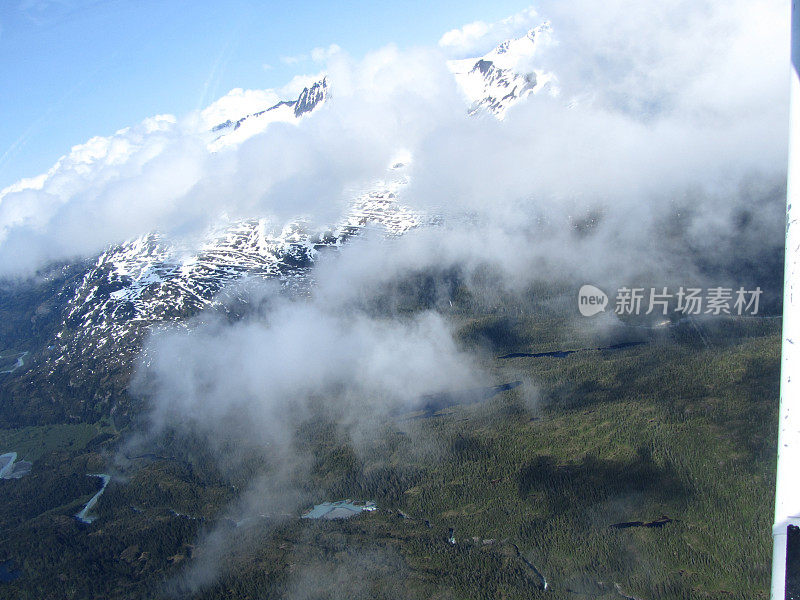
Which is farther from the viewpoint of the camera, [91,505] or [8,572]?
[91,505]

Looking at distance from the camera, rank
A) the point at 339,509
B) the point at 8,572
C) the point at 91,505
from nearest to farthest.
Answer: the point at 8,572 < the point at 339,509 < the point at 91,505

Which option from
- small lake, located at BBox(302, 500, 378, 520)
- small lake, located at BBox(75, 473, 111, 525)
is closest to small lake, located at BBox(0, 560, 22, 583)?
small lake, located at BBox(75, 473, 111, 525)

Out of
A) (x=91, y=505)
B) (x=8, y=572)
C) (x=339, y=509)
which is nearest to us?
(x=8, y=572)

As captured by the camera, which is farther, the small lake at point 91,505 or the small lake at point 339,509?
the small lake at point 91,505

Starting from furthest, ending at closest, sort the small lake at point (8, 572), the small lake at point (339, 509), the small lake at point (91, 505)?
the small lake at point (91, 505)
the small lake at point (339, 509)
the small lake at point (8, 572)

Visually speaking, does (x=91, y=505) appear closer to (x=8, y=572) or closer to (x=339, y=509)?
(x=8, y=572)

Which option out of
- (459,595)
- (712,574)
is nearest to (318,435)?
(459,595)

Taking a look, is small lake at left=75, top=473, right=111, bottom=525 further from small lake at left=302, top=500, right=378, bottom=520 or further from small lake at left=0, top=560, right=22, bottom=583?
small lake at left=302, top=500, right=378, bottom=520

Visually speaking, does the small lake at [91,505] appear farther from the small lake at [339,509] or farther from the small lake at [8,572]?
the small lake at [339,509]

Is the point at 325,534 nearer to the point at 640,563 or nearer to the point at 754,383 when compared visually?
the point at 640,563

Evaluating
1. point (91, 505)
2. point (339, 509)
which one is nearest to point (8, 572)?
point (91, 505)

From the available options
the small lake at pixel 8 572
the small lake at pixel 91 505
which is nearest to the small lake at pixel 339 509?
the small lake at pixel 91 505
